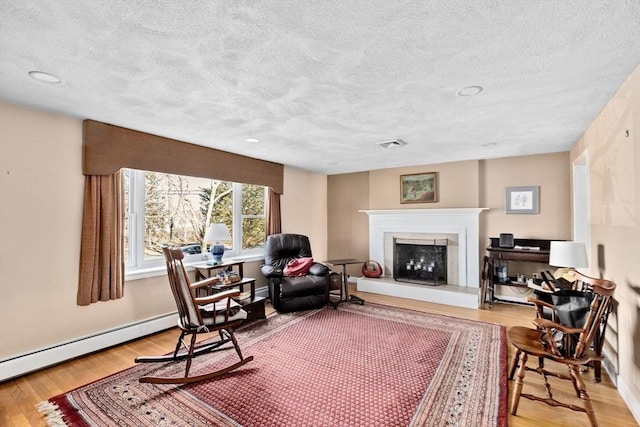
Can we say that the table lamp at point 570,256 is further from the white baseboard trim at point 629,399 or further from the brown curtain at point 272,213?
the brown curtain at point 272,213

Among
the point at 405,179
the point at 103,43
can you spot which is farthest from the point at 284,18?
the point at 405,179

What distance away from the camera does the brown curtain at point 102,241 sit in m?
3.03

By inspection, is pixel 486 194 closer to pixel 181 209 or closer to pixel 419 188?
pixel 419 188

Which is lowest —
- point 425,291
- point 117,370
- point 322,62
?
point 117,370

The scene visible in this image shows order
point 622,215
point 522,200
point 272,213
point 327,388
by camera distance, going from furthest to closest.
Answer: point 272,213
point 522,200
point 327,388
point 622,215

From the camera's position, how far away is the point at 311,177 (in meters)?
6.28

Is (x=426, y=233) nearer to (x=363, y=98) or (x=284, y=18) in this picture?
(x=363, y=98)

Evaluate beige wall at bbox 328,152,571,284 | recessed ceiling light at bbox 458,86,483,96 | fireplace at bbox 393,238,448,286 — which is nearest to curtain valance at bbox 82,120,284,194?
beige wall at bbox 328,152,571,284

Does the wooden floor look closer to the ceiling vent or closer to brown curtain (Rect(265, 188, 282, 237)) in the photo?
brown curtain (Rect(265, 188, 282, 237))

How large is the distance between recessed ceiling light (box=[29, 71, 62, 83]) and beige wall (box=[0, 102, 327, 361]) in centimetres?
82

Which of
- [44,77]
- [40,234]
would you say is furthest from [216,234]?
[44,77]

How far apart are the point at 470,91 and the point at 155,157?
3266mm

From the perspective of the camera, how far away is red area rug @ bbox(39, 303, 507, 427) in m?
2.06

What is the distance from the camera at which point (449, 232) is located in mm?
5203
